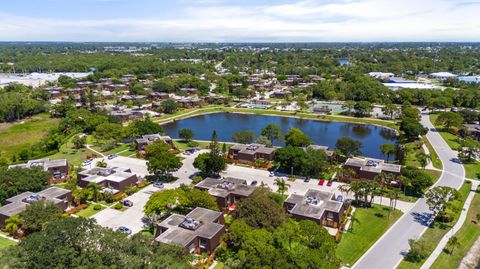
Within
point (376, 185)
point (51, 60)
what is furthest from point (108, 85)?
point (376, 185)

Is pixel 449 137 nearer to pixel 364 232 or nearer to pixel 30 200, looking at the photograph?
pixel 364 232

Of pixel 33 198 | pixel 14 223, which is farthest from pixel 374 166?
pixel 14 223

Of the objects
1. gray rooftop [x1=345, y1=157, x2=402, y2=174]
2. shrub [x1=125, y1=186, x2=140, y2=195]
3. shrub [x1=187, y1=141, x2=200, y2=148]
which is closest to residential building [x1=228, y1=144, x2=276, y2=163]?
shrub [x1=187, y1=141, x2=200, y2=148]

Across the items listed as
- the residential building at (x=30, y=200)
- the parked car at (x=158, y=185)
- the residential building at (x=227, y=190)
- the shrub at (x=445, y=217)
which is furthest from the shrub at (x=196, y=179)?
the shrub at (x=445, y=217)

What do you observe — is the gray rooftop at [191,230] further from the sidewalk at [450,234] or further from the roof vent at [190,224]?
the sidewalk at [450,234]

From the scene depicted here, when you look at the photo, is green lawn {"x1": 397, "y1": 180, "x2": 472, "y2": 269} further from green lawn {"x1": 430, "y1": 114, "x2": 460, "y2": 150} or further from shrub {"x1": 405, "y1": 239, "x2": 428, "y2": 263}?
green lawn {"x1": 430, "y1": 114, "x2": 460, "y2": 150}

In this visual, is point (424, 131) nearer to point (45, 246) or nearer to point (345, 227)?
point (345, 227)

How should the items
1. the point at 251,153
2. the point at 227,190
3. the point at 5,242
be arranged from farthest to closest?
1. the point at 251,153
2. the point at 227,190
3. the point at 5,242
